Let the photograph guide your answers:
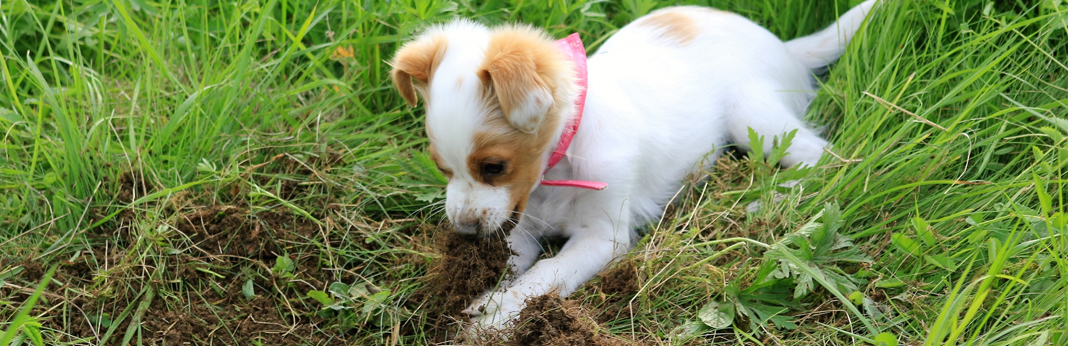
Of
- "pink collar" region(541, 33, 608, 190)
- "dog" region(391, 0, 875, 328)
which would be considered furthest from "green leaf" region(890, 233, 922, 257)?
"pink collar" region(541, 33, 608, 190)

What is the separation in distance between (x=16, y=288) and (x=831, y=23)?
363 cm

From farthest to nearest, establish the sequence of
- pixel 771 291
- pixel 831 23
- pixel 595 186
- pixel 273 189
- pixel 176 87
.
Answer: pixel 831 23, pixel 176 87, pixel 273 189, pixel 595 186, pixel 771 291

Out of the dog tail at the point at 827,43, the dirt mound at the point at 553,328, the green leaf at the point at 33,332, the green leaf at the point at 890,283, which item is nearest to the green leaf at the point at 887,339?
the green leaf at the point at 890,283

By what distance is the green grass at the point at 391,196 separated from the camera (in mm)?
2461

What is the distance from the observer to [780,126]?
332 cm

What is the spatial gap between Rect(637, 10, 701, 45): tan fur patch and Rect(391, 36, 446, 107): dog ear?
121 centimetres

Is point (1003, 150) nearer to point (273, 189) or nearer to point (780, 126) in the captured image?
point (780, 126)

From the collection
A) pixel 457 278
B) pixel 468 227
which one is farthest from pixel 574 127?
pixel 457 278

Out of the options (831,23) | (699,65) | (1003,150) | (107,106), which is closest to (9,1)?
(107,106)

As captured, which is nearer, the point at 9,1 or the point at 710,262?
the point at 710,262

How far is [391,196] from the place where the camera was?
10.5 ft

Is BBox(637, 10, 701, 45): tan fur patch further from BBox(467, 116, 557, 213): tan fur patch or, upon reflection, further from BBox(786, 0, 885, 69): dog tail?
BBox(467, 116, 557, 213): tan fur patch

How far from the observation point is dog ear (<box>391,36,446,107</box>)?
2656 mm

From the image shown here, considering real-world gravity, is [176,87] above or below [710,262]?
above
